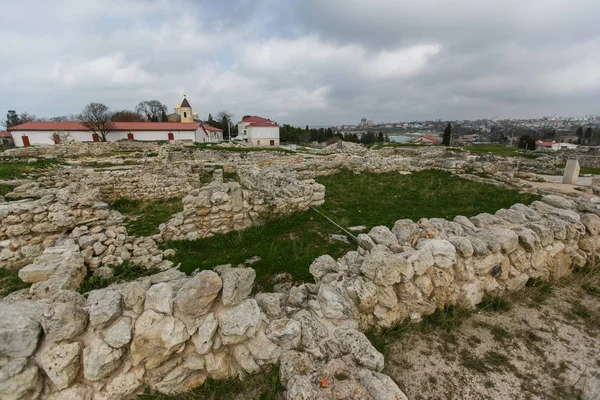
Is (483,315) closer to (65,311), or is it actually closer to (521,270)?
(521,270)

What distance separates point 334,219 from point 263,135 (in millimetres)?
A: 55427

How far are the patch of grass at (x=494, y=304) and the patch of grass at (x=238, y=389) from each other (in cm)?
326

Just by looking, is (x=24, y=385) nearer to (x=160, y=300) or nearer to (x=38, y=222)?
(x=160, y=300)

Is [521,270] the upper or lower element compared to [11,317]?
lower

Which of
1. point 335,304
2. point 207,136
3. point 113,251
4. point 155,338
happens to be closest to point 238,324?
point 155,338

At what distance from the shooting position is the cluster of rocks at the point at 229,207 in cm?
729

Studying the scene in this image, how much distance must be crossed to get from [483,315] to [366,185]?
9815 mm

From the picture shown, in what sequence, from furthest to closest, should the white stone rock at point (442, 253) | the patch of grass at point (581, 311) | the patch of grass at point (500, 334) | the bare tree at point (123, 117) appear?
the bare tree at point (123, 117)
the patch of grass at point (581, 311)
the white stone rock at point (442, 253)
the patch of grass at point (500, 334)

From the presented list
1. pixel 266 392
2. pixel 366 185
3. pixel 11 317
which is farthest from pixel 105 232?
pixel 366 185

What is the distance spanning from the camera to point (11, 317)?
2.60 meters

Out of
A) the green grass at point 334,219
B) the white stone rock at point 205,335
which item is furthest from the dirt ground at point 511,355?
the green grass at point 334,219

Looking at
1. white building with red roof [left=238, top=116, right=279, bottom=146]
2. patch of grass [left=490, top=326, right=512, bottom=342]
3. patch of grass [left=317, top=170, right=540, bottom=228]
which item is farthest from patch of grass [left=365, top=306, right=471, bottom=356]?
white building with red roof [left=238, top=116, right=279, bottom=146]

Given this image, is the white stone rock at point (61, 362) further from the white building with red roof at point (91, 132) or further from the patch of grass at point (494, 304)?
the white building with red roof at point (91, 132)

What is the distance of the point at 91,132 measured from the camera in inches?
2051
